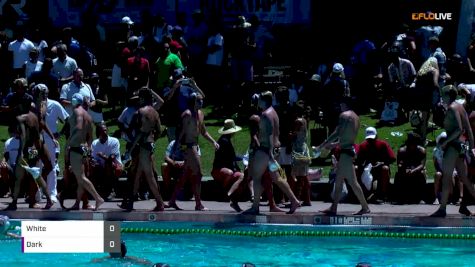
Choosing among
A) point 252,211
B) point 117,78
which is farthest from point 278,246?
point 117,78

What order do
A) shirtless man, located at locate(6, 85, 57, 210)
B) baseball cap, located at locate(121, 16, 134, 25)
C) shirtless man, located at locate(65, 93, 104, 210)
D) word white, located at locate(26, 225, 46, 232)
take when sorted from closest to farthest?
1. word white, located at locate(26, 225, 46, 232)
2. shirtless man, located at locate(65, 93, 104, 210)
3. shirtless man, located at locate(6, 85, 57, 210)
4. baseball cap, located at locate(121, 16, 134, 25)

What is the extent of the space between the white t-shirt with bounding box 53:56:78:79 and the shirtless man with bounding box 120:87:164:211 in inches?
181

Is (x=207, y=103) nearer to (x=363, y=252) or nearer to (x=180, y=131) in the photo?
(x=180, y=131)

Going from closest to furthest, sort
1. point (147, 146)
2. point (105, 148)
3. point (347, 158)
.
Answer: point (347, 158) → point (147, 146) → point (105, 148)

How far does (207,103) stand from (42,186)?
6.74 meters

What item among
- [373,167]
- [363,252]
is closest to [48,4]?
[373,167]

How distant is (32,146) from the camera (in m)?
19.8

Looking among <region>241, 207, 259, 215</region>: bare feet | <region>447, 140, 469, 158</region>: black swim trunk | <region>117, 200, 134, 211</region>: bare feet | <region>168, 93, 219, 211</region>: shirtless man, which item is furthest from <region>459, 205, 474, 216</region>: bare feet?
<region>117, 200, 134, 211</region>: bare feet

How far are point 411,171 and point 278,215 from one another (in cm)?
207

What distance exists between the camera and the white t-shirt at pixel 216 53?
25.2 m

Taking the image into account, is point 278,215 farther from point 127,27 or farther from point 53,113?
point 127,27

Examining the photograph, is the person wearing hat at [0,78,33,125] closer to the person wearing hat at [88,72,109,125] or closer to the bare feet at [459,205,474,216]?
the person wearing hat at [88,72,109,125]

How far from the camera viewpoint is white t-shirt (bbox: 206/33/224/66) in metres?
25.2

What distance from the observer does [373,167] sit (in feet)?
65.1
